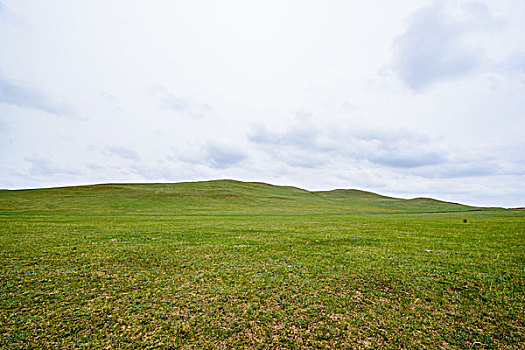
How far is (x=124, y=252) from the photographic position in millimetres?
12203

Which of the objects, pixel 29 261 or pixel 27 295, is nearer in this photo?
pixel 27 295

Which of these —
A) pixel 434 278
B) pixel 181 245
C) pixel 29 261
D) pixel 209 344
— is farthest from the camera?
pixel 181 245

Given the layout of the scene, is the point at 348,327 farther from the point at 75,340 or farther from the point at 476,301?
the point at 75,340

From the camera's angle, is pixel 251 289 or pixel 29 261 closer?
pixel 251 289

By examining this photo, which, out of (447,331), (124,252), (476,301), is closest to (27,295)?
(124,252)

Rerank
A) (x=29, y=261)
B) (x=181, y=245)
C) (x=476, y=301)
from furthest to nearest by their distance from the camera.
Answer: (x=181, y=245)
(x=29, y=261)
(x=476, y=301)

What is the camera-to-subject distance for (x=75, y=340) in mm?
4988

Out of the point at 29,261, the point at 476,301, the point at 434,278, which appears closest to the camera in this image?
the point at 476,301

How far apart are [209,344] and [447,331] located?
5210mm

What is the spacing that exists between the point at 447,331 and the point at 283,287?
13.7 ft

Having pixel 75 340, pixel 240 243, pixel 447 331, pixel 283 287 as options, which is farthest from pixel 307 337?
pixel 240 243

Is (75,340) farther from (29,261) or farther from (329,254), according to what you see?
(329,254)

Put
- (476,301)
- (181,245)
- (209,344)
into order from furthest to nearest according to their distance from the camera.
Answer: (181,245) → (476,301) → (209,344)

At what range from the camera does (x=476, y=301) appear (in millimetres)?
→ 6637
